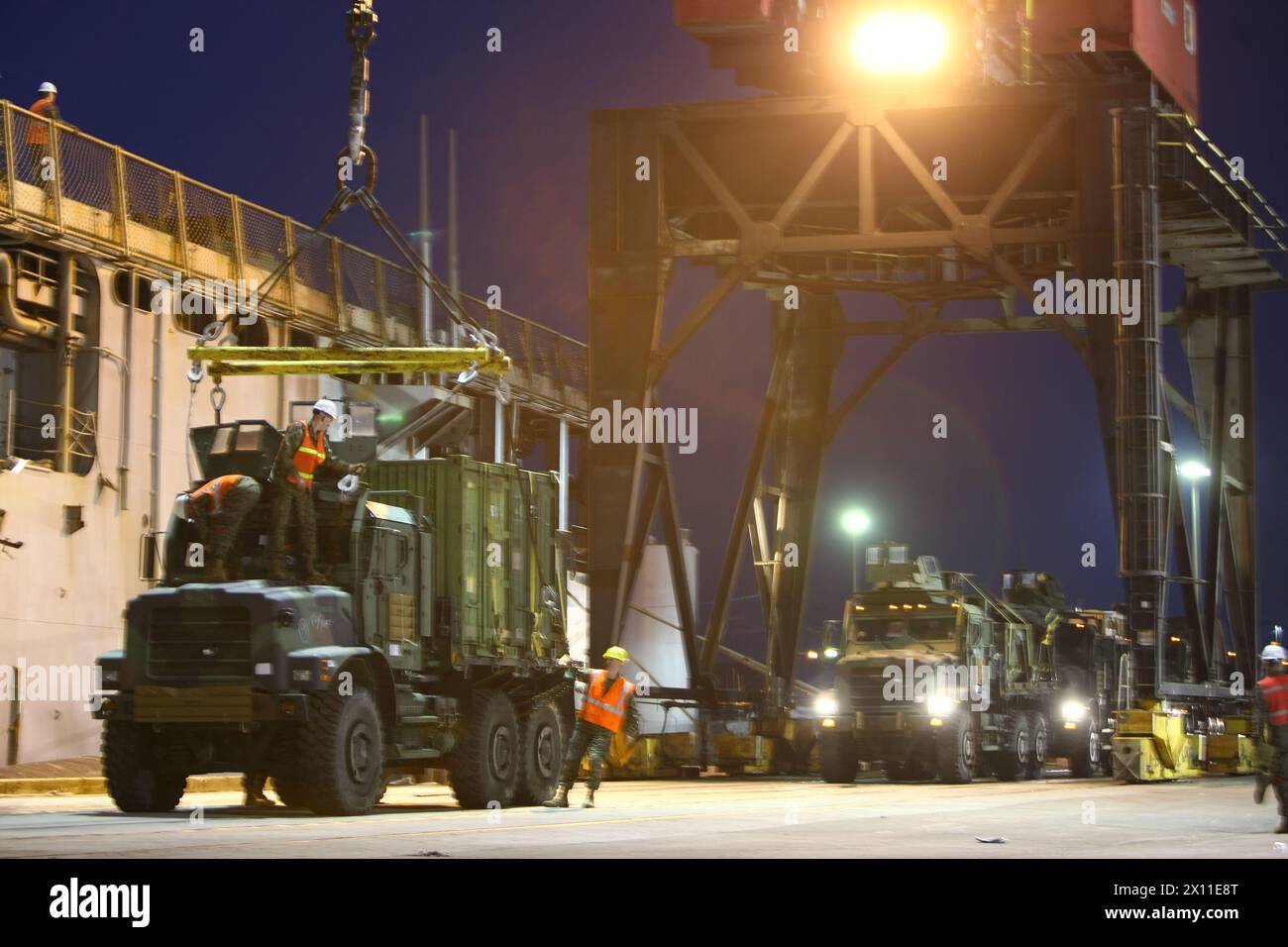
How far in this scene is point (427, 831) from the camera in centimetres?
1538

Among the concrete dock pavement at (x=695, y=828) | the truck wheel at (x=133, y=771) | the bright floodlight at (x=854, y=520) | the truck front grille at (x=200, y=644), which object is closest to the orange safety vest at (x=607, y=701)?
the concrete dock pavement at (x=695, y=828)

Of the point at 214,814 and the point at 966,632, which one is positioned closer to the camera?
the point at 214,814

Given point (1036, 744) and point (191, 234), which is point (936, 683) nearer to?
point (1036, 744)

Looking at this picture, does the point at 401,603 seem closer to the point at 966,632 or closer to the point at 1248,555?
the point at 966,632

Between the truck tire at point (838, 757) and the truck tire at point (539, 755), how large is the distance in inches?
374

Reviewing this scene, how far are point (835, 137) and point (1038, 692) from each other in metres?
11.1

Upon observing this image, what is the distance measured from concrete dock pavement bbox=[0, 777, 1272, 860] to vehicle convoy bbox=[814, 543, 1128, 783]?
5.08 m

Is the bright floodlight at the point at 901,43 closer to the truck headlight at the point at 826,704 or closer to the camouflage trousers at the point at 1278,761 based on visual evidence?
the truck headlight at the point at 826,704

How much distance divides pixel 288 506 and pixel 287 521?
0.58ft

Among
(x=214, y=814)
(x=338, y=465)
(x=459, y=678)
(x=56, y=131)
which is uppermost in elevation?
(x=56, y=131)

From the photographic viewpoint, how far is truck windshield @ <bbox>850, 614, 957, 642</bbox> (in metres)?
32.1

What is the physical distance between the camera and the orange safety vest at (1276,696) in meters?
18.2

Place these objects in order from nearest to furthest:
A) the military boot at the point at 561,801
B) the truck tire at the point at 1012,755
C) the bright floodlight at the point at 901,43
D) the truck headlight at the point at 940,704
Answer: the military boot at the point at 561,801
the truck headlight at the point at 940,704
the truck tire at the point at 1012,755
the bright floodlight at the point at 901,43
